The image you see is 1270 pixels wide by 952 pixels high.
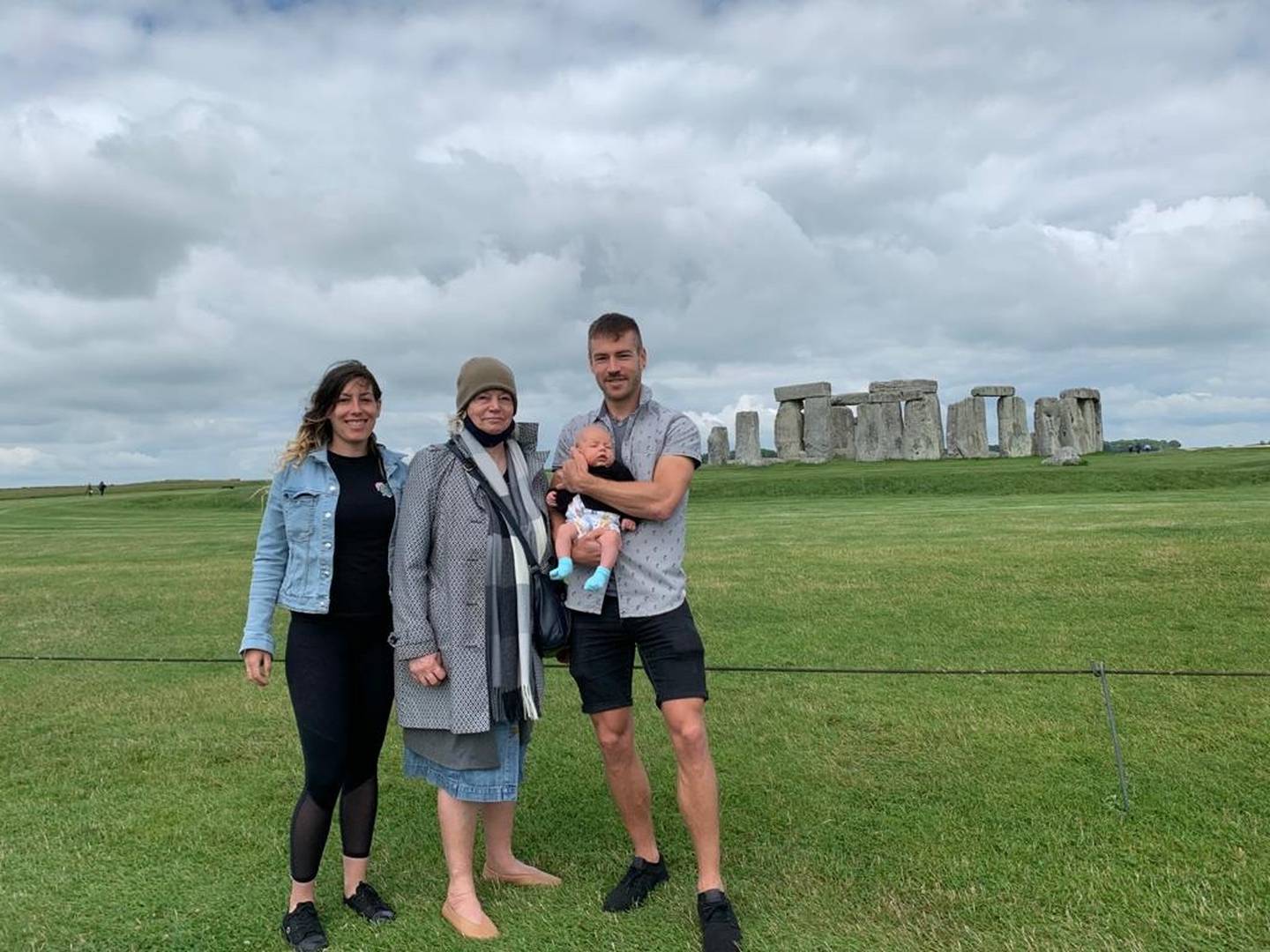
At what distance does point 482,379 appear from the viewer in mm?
4055

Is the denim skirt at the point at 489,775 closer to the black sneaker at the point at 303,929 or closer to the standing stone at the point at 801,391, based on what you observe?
the black sneaker at the point at 303,929

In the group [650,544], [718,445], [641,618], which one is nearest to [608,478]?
[650,544]

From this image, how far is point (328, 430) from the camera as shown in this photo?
4.18 meters

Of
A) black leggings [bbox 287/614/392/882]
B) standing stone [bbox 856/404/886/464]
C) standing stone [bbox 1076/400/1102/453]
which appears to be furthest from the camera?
standing stone [bbox 1076/400/1102/453]

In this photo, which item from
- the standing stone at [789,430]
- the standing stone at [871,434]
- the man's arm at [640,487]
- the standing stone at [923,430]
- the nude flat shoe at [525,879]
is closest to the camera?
the man's arm at [640,487]

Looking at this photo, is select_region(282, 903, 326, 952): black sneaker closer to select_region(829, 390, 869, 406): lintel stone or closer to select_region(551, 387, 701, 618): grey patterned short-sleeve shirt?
select_region(551, 387, 701, 618): grey patterned short-sleeve shirt

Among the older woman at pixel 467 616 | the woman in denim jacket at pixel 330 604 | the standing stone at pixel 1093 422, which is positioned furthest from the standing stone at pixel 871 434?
the woman in denim jacket at pixel 330 604

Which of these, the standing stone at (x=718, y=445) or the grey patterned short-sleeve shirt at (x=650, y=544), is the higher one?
the standing stone at (x=718, y=445)

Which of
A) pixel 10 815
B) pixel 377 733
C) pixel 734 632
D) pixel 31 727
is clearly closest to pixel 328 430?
pixel 377 733

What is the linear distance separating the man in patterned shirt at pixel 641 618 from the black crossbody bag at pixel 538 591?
0.08 m

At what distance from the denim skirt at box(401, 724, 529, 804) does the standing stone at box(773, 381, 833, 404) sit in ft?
126

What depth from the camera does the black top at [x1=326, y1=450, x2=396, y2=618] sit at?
13.1ft

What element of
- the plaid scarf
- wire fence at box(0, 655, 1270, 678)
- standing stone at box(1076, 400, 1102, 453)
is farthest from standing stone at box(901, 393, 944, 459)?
the plaid scarf

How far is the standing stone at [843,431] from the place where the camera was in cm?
4219
